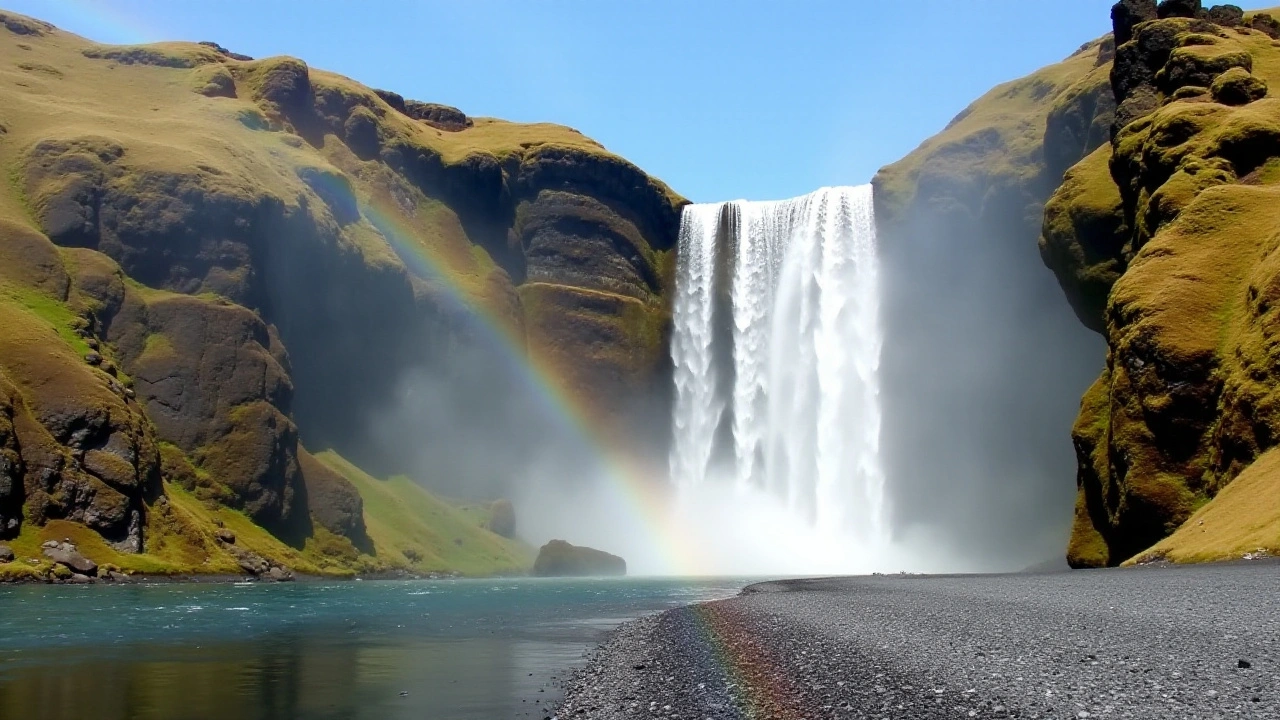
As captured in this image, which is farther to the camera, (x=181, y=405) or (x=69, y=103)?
(x=69, y=103)

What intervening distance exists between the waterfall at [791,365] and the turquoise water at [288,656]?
70.3 metres

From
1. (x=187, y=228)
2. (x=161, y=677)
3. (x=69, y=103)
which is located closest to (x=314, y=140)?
(x=69, y=103)

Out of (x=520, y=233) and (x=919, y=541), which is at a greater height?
(x=520, y=233)

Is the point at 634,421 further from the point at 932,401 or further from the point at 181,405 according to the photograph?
the point at 181,405

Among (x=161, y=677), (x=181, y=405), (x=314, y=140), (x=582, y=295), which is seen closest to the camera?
(x=161, y=677)

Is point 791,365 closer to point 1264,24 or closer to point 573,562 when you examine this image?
point 573,562

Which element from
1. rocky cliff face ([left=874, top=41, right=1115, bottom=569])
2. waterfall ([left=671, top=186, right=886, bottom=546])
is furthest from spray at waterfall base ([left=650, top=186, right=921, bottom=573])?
rocky cliff face ([left=874, top=41, right=1115, bottom=569])

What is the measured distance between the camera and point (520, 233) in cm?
17400

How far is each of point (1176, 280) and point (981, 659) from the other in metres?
46.3

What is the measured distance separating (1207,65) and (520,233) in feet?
382

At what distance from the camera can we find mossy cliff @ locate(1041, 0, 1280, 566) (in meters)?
50.0

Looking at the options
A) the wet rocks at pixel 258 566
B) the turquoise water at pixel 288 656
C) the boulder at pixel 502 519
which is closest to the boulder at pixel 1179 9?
the turquoise water at pixel 288 656

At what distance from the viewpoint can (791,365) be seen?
130000mm

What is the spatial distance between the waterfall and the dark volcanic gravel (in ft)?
291
